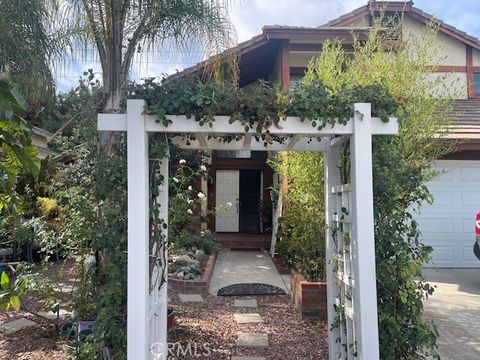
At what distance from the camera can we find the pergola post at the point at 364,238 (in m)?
3.14

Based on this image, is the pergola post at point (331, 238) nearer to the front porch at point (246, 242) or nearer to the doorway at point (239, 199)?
the front porch at point (246, 242)

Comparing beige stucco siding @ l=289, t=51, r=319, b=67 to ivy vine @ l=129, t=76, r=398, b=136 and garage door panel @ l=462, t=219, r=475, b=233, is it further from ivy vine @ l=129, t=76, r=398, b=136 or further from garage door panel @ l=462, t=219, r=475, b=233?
ivy vine @ l=129, t=76, r=398, b=136

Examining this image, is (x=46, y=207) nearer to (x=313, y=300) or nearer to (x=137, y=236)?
(x=313, y=300)

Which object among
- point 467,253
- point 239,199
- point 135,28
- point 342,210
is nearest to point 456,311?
point 342,210

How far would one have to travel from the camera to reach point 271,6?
18.9 feet

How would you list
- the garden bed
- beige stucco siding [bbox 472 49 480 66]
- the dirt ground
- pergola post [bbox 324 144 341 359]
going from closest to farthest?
pergola post [bbox 324 144 341 359]
the dirt ground
the garden bed
beige stucco siding [bbox 472 49 480 66]

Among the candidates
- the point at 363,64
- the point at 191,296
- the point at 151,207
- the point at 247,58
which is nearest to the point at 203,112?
the point at 151,207

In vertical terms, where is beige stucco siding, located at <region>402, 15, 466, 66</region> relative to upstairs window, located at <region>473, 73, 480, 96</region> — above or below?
above

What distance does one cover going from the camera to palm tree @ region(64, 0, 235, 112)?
15.2 feet

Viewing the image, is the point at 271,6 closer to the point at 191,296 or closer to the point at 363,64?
the point at 363,64

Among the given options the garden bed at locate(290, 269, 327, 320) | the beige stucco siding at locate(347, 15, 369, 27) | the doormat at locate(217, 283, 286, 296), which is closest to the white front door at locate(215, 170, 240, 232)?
the beige stucco siding at locate(347, 15, 369, 27)

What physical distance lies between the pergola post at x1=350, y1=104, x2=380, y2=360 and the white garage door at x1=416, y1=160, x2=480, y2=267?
664 cm

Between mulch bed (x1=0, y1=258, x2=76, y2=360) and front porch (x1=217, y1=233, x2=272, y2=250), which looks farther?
front porch (x1=217, y1=233, x2=272, y2=250)

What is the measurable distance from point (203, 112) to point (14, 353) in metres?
3.47
